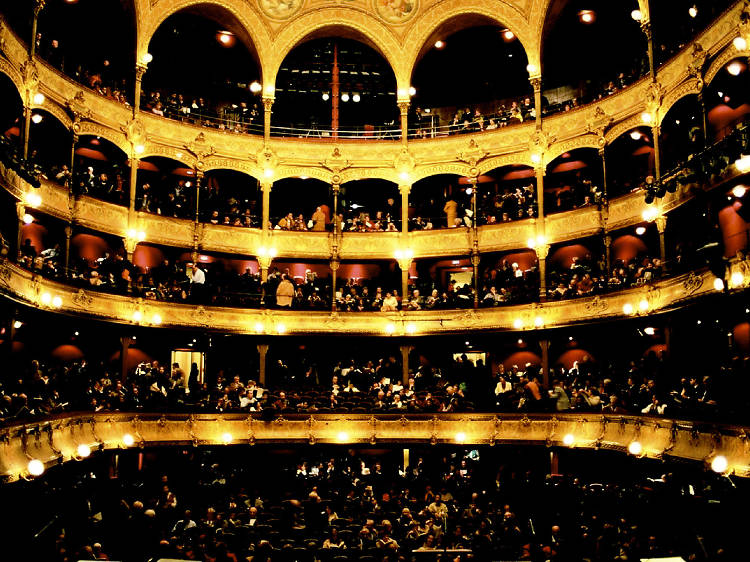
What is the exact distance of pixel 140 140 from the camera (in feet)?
104

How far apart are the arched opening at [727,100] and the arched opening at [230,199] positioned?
19.5 m

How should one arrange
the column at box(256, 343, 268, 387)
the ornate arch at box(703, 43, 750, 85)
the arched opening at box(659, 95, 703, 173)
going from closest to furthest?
the ornate arch at box(703, 43, 750, 85)
the arched opening at box(659, 95, 703, 173)
the column at box(256, 343, 268, 387)

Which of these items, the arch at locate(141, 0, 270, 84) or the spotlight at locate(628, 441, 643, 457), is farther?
the arch at locate(141, 0, 270, 84)

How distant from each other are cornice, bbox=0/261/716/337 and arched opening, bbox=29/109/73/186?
4.92m

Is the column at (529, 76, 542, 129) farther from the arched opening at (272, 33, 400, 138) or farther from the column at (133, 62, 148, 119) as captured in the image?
the column at (133, 62, 148, 119)

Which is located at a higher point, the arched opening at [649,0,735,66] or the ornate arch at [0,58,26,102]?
the arched opening at [649,0,735,66]

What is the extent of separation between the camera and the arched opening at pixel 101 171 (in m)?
29.9

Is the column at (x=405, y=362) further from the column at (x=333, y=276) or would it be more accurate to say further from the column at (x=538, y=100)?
the column at (x=538, y=100)

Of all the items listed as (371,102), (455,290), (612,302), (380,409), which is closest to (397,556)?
(380,409)

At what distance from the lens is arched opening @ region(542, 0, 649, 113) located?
33719mm

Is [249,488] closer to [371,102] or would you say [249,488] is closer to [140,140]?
[140,140]

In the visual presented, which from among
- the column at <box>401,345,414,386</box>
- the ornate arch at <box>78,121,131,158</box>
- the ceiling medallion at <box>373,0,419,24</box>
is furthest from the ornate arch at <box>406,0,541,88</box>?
the ornate arch at <box>78,121,131,158</box>

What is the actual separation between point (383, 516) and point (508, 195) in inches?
661

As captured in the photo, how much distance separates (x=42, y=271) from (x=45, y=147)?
879cm
